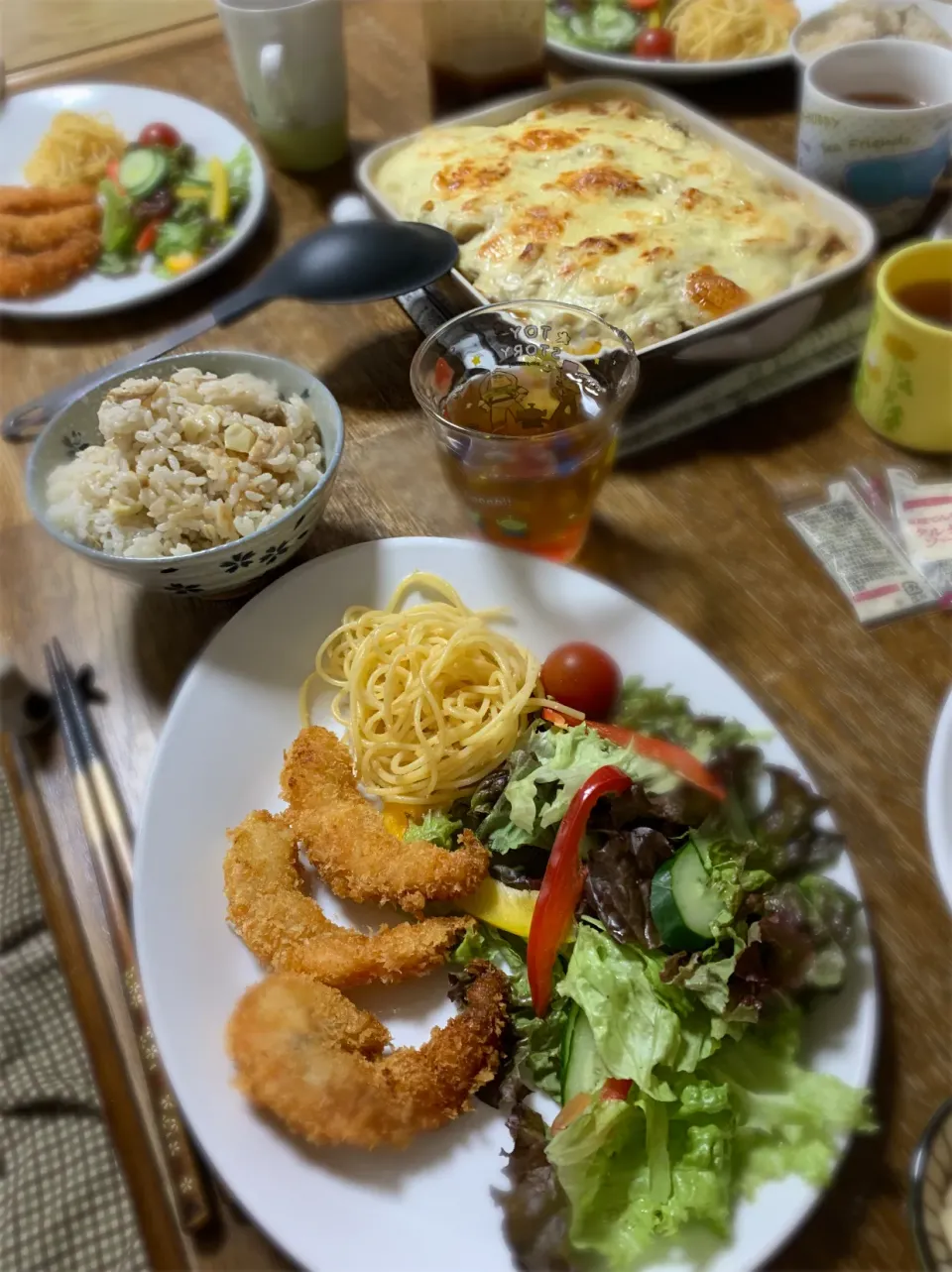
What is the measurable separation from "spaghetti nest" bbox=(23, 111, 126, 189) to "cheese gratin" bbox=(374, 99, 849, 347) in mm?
544

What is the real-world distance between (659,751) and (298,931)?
1.22 ft

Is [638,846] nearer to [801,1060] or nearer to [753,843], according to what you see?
[753,843]

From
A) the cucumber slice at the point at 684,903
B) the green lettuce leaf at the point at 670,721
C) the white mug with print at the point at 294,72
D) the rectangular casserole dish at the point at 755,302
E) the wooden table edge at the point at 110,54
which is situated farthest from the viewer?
the wooden table edge at the point at 110,54

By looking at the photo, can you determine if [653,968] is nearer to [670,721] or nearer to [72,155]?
[670,721]

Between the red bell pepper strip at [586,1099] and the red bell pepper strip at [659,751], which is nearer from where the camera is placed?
the red bell pepper strip at [586,1099]

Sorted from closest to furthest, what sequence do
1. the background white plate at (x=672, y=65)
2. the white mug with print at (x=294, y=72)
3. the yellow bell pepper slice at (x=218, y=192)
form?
the white mug with print at (x=294, y=72), the yellow bell pepper slice at (x=218, y=192), the background white plate at (x=672, y=65)

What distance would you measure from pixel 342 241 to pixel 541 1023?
1079 millimetres

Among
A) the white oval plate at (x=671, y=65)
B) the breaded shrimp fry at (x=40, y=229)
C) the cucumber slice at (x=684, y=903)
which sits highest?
the white oval plate at (x=671, y=65)

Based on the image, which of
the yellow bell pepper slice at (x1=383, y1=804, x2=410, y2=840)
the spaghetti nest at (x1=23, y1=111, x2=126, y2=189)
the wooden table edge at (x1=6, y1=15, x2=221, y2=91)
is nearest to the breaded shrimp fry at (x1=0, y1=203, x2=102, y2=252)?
the spaghetti nest at (x1=23, y1=111, x2=126, y2=189)

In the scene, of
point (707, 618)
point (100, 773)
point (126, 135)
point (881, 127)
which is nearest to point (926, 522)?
point (707, 618)

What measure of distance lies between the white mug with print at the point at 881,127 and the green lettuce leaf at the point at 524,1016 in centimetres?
119

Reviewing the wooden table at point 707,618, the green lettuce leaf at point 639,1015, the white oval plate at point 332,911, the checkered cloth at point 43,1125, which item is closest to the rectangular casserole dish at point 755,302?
the wooden table at point 707,618

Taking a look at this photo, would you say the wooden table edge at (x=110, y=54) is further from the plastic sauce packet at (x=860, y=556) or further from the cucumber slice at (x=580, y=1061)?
the cucumber slice at (x=580, y=1061)

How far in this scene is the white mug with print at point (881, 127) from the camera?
4.29 feet
